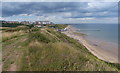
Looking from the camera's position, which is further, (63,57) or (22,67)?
(63,57)

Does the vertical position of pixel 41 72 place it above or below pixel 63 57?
below

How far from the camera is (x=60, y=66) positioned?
4.78 m

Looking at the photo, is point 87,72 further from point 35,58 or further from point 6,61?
point 6,61

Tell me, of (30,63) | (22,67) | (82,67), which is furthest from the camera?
(30,63)

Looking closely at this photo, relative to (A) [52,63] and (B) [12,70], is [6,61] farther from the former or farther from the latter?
(A) [52,63]

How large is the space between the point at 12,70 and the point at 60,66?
7.38ft

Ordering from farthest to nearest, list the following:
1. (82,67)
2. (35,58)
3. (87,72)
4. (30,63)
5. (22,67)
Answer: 1. (35,58)
2. (30,63)
3. (22,67)
4. (82,67)
5. (87,72)

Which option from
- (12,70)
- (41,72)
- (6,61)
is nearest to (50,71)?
(41,72)

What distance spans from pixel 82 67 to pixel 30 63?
2625 millimetres

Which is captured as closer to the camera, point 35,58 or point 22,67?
point 22,67

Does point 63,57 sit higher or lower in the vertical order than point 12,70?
higher

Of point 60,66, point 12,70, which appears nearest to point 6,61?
point 12,70

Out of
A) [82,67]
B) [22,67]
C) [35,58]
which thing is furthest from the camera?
[35,58]

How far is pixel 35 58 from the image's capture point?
5.71 m
